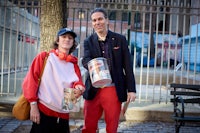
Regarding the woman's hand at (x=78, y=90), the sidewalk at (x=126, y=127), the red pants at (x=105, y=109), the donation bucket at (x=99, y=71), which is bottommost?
the sidewalk at (x=126, y=127)

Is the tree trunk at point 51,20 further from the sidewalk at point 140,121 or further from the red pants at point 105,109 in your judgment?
the red pants at point 105,109

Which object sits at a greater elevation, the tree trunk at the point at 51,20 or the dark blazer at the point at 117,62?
the tree trunk at the point at 51,20

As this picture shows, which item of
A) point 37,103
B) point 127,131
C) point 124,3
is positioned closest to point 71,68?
point 37,103

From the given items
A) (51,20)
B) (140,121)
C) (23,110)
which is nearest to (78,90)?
(23,110)

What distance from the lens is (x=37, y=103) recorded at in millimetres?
3580

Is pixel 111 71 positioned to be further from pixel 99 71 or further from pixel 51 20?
pixel 51 20

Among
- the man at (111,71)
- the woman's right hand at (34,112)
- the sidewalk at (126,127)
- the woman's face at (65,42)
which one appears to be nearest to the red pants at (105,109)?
the man at (111,71)

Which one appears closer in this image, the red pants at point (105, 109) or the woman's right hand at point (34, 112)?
the woman's right hand at point (34, 112)

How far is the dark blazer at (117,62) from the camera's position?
4008 mm

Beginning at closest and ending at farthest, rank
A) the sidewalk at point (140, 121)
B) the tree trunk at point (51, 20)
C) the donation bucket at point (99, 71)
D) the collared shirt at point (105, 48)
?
the donation bucket at point (99, 71) → the collared shirt at point (105, 48) → the tree trunk at point (51, 20) → the sidewalk at point (140, 121)

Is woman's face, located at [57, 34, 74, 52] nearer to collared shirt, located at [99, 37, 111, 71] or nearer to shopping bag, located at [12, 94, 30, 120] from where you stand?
collared shirt, located at [99, 37, 111, 71]

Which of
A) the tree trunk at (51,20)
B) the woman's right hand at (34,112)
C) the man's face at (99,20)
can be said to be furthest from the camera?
the tree trunk at (51,20)

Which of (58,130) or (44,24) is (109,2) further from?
(58,130)

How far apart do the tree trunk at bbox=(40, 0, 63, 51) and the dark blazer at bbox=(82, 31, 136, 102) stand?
1.84 metres
